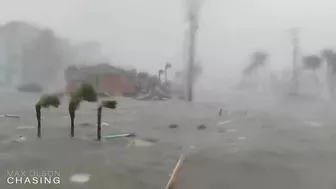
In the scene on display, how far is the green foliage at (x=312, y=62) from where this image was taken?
534cm

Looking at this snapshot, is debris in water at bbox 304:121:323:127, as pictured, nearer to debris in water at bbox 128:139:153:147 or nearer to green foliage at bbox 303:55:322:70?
green foliage at bbox 303:55:322:70

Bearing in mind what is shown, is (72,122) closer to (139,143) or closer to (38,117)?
(38,117)

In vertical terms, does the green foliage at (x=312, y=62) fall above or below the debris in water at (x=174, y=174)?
above

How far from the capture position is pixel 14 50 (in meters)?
3.80

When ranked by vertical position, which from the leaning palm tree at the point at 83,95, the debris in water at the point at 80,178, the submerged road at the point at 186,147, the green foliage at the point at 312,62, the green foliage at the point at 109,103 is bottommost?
the debris in water at the point at 80,178

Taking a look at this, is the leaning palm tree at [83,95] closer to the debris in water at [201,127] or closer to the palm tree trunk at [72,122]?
the palm tree trunk at [72,122]

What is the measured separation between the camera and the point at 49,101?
3.10 meters

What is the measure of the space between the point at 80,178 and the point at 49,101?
93 cm

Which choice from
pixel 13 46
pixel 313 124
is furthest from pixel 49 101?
pixel 313 124

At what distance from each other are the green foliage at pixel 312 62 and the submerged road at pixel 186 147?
0.98 meters

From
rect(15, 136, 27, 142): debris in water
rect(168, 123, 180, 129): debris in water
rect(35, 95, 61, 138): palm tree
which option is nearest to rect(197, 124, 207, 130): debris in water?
rect(168, 123, 180, 129): debris in water

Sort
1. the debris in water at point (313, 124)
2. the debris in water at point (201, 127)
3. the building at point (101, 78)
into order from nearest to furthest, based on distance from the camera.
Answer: the building at point (101, 78) < the debris in water at point (201, 127) < the debris in water at point (313, 124)

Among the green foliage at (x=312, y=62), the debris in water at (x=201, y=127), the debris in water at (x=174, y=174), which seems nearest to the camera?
the debris in water at (x=174, y=174)

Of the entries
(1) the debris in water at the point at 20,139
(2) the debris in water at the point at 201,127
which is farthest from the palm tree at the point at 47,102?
(2) the debris in water at the point at 201,127
